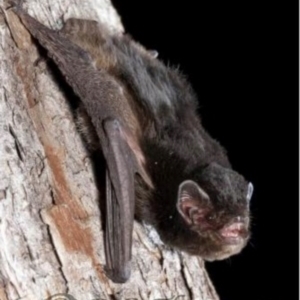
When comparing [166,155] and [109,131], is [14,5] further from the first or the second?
[166,155]

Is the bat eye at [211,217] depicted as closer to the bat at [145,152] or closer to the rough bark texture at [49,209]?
the bat at [145,152]

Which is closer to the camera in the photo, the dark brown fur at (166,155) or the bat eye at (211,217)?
the bat eye at (211,217)

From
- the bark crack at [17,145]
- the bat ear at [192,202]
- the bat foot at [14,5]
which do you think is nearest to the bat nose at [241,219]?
the bat ear at [192,202]

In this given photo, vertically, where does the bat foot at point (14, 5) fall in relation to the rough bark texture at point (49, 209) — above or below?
above

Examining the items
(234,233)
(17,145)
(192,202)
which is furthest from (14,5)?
(234,233)

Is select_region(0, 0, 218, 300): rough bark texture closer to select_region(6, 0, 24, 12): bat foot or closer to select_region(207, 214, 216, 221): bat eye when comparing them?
select_region(6, 0, 24, 12): bat foot

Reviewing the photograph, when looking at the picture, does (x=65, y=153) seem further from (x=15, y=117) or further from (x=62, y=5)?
(x=62, y=5)
